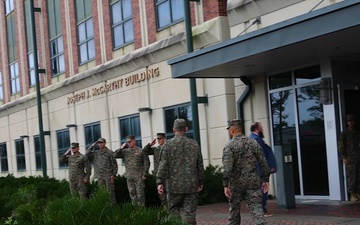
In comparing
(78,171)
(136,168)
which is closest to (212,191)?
(136,168)

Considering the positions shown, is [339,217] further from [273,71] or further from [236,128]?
[273,71]

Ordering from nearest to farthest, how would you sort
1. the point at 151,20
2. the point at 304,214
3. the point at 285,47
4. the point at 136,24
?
the point at 285,47
the point at 304,214
the point at 151,20
the point at 136,24

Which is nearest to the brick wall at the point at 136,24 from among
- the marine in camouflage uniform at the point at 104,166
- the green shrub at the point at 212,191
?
the marine in camouflage uniform at the point at 104,166

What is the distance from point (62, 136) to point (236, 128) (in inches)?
740

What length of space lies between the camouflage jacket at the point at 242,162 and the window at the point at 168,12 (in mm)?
9746

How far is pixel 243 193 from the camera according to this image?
7.90 meters

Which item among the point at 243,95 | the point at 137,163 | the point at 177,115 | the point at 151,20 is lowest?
the point at 137,163

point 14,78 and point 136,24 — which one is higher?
point 136,24

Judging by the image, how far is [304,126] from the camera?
502 inches

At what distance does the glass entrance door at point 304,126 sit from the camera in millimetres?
12383

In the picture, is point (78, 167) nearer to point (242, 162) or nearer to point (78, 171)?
point (78, 171)

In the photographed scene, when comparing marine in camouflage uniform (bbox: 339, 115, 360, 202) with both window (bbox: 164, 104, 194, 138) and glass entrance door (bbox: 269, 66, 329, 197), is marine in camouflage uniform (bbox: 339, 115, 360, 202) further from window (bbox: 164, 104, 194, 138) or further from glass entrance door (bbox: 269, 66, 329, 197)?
window (bbox: 164, 104, 194, 138)

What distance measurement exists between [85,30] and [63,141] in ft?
17.3

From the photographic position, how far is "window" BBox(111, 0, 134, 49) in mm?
20188
